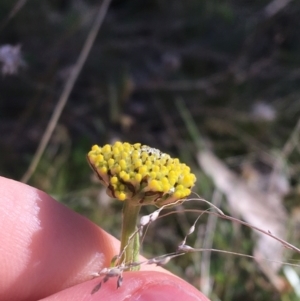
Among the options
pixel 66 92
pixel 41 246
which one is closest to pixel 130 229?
pixel 41 246

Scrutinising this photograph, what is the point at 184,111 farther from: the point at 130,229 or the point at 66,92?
the point at 130,229

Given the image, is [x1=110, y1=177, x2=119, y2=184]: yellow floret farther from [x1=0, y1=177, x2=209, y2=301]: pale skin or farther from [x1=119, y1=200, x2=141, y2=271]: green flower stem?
[x1=0, y1=177, x2=209, y2=301]: pale skin

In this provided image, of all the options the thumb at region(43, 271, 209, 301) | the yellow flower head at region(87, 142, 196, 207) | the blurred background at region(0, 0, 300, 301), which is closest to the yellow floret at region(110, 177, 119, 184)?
the yellow flower head at region(87, 142, 196, 207)

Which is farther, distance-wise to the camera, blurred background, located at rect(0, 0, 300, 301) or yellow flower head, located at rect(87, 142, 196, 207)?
blurred background, located at rect(0, 0, 300, 301)

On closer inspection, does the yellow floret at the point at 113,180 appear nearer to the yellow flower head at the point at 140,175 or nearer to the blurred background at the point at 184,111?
the yellow flower head at the point at 140,175

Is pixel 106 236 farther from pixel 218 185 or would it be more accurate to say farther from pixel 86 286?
pixel 218 185

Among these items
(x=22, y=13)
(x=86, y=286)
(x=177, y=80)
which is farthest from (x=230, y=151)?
(x=86, y=286)
